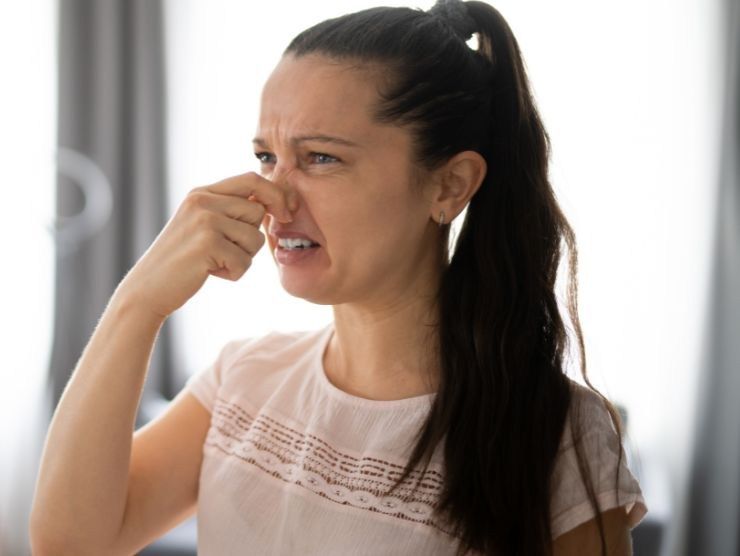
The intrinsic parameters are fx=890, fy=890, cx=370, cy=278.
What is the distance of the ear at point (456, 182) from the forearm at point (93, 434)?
0.46 meters

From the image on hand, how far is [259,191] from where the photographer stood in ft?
4.14

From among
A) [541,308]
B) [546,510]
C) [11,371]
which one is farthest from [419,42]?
[11,371]

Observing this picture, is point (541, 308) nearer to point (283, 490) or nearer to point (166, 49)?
point (283, 490)

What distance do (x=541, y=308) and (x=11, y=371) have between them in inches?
91.5

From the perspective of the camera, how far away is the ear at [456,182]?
135cm

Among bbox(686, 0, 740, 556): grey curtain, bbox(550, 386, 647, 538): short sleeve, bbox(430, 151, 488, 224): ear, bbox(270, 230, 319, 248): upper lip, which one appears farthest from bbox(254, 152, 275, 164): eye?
bbox(686, 0, 740, 556): grey curtain

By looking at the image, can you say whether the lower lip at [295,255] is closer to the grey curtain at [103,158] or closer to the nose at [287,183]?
the nose at [287,183]

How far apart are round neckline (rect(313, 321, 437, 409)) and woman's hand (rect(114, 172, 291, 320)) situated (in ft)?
0.82

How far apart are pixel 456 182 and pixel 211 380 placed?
1.78 ft

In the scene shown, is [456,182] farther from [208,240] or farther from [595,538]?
[595,538]

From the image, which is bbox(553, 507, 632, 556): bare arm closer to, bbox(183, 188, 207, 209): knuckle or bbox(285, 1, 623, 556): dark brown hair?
bbox(285, 1, 623, 556): dark brown hair

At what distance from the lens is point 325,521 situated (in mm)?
1265

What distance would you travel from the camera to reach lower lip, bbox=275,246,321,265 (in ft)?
4.26

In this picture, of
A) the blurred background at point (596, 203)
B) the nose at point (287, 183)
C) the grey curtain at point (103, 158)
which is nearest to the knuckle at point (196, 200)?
the nose at point (287, 183)
